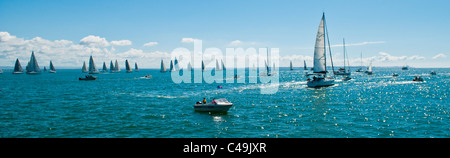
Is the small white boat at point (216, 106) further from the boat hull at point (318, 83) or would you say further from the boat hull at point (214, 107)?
the boat hull at point (318, 83)

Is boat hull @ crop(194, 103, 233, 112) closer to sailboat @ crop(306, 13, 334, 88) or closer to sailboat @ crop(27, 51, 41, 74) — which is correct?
sailboat @ crop(306, 13, 334, 88)

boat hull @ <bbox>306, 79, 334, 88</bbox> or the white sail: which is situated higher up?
the white sail

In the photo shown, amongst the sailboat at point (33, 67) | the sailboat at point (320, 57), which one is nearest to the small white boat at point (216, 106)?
the sailboat at point (320, 57)

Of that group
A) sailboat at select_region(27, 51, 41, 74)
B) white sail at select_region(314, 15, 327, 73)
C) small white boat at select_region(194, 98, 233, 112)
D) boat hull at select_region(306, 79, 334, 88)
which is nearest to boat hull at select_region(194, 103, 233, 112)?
small white boat at select_region(194, 98, 233, 112)

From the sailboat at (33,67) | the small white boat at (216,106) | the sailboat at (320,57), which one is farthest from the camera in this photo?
the sailboat at (33,67)

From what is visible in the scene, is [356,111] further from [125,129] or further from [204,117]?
[125,129]

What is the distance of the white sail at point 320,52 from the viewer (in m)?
78.7

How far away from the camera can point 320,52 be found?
79.9 metres

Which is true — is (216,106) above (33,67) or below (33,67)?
below

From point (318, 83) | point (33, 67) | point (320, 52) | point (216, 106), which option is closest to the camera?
point (216, 106)

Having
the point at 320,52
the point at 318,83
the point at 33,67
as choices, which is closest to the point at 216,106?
the point at 318,83

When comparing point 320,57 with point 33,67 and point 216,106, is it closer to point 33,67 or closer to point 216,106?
point 216,106

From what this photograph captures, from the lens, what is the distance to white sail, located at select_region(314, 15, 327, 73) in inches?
3098
